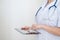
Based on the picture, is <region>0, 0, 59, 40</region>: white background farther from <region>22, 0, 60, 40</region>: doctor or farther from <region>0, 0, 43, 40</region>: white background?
<region>22, 0, 60, 40</region>: doctor

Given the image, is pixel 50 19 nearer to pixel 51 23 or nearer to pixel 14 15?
pixel 51 23

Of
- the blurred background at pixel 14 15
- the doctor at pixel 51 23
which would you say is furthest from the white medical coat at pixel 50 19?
the blurred background at pixel 14 15

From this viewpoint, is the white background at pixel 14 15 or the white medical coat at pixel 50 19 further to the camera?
the white background at pixel 14 15

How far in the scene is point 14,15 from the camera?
1.48 m

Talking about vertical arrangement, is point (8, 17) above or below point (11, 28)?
above

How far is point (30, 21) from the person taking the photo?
1559 mm

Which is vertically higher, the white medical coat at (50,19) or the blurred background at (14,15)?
the blurred background at (14,15)

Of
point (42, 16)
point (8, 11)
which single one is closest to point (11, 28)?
point (8, 11)

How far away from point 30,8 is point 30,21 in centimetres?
16

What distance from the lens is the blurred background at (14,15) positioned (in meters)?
1.45

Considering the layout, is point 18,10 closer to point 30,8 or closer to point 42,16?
point 30,8

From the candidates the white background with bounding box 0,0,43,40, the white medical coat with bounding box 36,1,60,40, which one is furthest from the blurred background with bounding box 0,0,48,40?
the white medical coat with bounding box 36,1,60,40

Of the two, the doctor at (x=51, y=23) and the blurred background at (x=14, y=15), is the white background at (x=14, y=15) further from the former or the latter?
the doctor at (x=51, y=23)

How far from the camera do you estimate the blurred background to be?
1453 millimetres
